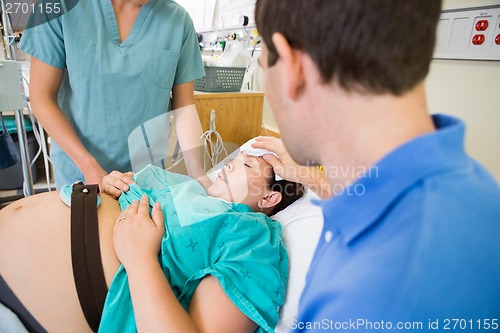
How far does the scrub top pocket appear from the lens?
4.08 ft

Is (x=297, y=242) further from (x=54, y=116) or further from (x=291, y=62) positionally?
(x=54, y=116)

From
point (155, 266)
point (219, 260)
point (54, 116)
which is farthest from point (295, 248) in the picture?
point (54, 116)

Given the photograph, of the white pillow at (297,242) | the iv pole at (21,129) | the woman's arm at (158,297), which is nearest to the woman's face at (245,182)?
the white pillow at (297,242)

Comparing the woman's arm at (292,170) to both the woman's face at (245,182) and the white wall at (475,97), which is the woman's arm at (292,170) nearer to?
the woman's face at (245,182)

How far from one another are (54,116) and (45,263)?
0.53m

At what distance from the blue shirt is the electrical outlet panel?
0.86 metres

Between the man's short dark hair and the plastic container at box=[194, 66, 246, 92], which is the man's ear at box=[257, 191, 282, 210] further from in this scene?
the plastic container at box=[194, 66, 246, 92]

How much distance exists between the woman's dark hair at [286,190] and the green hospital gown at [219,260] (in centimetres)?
20

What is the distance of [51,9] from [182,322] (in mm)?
1054

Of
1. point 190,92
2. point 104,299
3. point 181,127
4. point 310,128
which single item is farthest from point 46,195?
point 310,128

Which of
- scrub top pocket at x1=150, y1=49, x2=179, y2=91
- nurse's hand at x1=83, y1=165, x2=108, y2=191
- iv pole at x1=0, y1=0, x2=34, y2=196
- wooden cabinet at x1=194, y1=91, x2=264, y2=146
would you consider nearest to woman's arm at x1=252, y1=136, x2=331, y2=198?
scrub top pocket at x1=150, y1=49, x2=179, y2=91

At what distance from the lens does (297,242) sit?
1.04 metres

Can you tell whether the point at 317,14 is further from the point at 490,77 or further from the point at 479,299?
the point at 490,77

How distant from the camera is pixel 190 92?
4.65 ft
